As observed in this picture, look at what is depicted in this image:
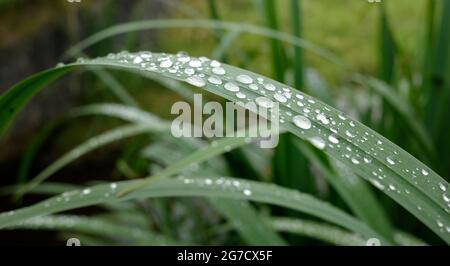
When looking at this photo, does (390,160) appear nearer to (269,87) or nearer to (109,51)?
(269,87)

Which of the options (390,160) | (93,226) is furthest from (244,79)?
(93,226)

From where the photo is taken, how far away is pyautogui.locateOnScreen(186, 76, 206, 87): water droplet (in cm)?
38

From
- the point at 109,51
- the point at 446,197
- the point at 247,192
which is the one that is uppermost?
the point at 109,51

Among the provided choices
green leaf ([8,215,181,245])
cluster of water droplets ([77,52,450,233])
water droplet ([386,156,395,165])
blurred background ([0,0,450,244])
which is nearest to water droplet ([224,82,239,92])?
cluster of water droplets ([77,52,450,233])

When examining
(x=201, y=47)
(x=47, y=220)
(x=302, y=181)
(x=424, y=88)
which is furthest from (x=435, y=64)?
(x=201, y=47)

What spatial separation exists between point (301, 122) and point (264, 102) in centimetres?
3

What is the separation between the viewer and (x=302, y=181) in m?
0.89

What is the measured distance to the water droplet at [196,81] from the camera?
378 millimetres

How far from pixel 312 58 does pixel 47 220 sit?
58.9 inches

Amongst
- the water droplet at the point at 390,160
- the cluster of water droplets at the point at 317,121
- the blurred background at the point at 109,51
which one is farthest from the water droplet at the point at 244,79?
the blurred background at the point at 109,51

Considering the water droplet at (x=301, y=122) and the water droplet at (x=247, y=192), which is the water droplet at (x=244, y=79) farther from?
the water droplet at (x=247, y=192)

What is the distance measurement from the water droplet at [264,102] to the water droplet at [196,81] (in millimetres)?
39

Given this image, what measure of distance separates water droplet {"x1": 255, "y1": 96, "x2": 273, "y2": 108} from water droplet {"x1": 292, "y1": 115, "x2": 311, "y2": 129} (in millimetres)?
19

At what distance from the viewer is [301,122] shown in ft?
1.24
